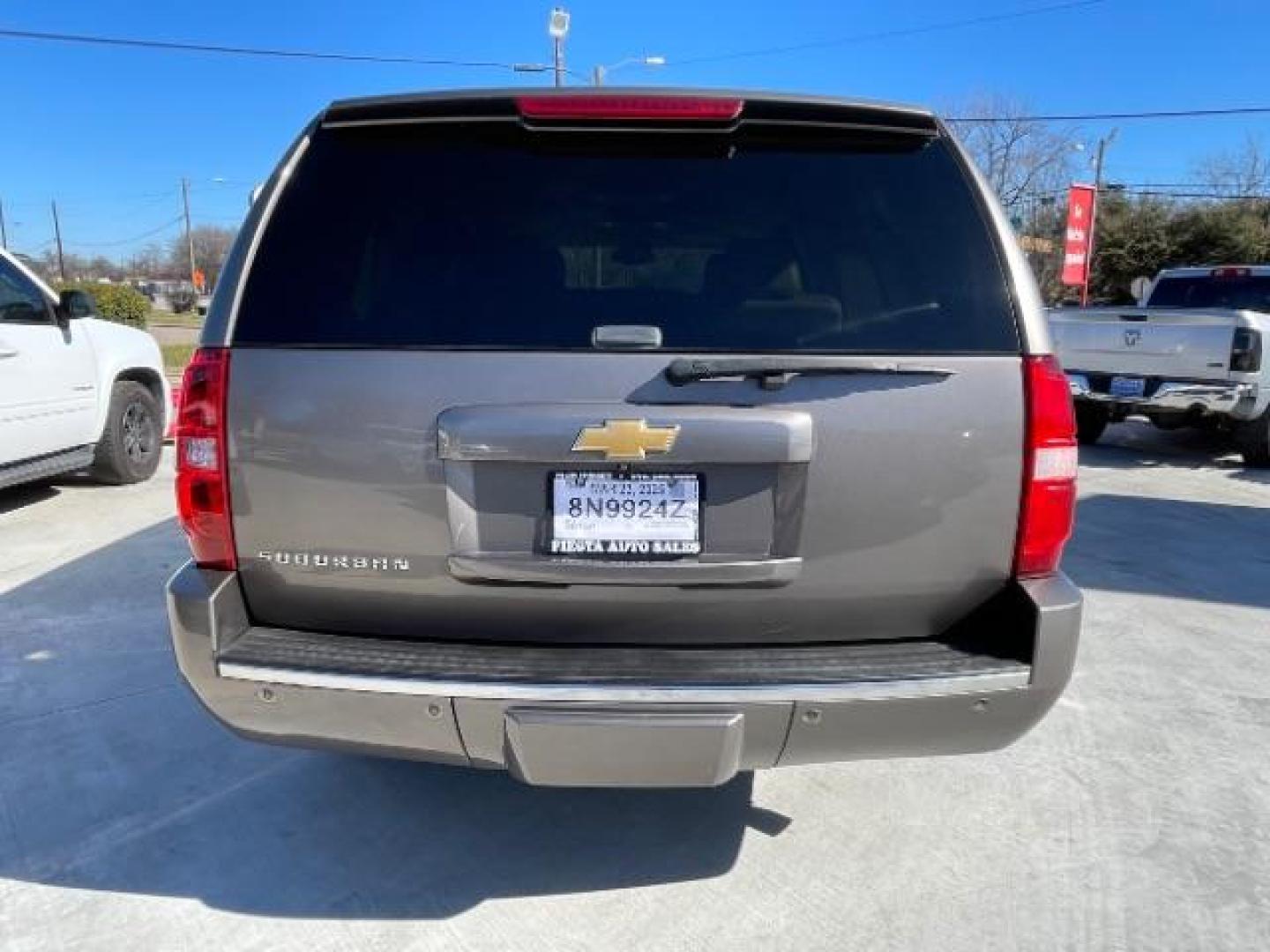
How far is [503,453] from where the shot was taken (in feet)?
6.74

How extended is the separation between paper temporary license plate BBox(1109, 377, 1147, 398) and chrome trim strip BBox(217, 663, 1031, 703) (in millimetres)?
7709

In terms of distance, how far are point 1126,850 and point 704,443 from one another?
5.96 ft

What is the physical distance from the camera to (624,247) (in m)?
2.41

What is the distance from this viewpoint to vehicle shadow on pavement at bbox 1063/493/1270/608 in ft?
17.0

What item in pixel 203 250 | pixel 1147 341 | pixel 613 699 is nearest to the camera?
pixel 613 699

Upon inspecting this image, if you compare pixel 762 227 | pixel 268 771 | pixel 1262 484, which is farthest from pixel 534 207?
pixel 1262 484

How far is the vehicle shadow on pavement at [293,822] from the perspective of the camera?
2516 mm

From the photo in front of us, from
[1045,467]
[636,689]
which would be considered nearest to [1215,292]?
[1045,467]

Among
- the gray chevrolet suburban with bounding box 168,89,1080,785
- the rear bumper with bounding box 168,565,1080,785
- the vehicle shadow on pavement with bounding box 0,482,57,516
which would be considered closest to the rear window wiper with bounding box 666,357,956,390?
the gray chevrolet suburban with bounding box 168,89,1080,785

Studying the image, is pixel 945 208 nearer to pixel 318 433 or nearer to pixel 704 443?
pixel 704 443

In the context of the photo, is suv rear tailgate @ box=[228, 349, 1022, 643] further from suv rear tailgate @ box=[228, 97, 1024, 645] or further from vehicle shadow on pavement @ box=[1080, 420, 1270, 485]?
vehicle shadow on pavement @ box=[1080, 420, 1270, 485]

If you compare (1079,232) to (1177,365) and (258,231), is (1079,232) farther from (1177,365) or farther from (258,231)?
(258,231)

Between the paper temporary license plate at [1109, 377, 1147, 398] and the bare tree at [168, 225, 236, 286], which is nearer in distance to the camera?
the paper temporary license plate at [1109, 377, 1147, 398]

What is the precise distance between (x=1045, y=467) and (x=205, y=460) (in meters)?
1.93
